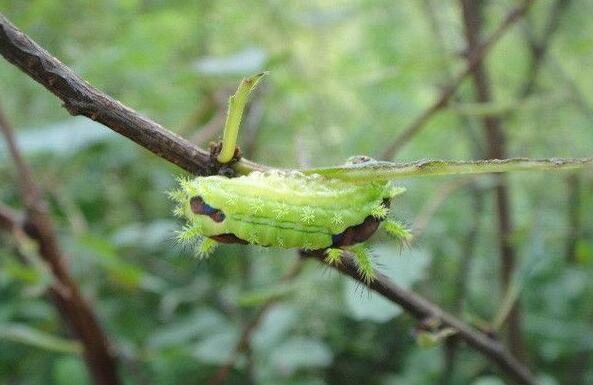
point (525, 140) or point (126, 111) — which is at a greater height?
point (525, 140)

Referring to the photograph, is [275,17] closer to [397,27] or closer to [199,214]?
[397,27]

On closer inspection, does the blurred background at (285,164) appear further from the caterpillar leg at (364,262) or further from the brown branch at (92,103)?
the brown branch at (92,103)

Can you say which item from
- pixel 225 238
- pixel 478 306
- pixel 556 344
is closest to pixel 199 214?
pixel 225 238

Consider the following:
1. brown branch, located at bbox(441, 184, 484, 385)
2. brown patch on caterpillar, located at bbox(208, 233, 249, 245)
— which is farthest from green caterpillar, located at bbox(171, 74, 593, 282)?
brown branch, located at bbox(441, 184, 484, 385)

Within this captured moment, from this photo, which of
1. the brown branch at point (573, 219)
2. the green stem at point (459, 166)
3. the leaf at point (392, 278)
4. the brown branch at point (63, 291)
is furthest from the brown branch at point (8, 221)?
the brown branch at point (573, 219)

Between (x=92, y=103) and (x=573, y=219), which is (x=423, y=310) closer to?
(x=92, y=103)

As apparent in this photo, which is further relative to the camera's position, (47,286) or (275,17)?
(275,17)

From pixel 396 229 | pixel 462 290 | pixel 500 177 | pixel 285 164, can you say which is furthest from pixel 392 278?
pixel 285 164
